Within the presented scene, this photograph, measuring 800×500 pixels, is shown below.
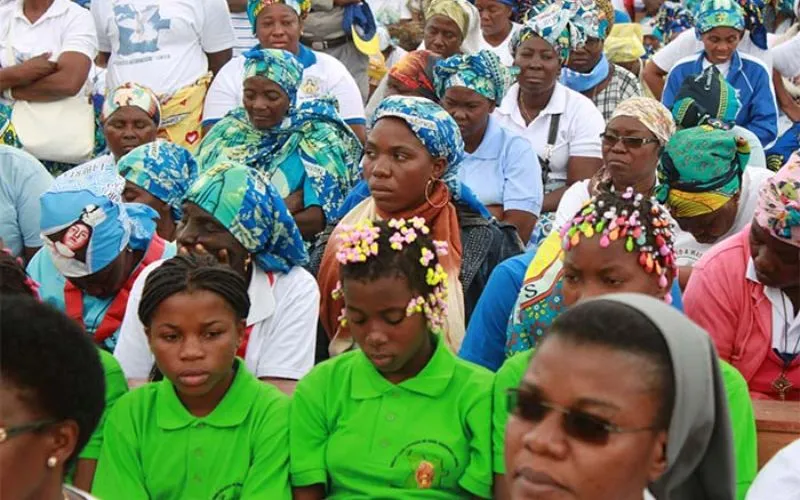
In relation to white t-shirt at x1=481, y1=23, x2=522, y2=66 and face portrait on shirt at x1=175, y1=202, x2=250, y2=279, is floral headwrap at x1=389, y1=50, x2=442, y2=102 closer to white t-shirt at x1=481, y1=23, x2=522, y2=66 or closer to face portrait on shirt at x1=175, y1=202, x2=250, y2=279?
white t-shirt at x1=481, y1=23, x2=522, y2=66

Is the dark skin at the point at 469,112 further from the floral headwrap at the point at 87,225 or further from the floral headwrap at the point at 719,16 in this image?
the floral headwrap at the point at 719,16

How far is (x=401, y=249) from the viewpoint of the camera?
4441 millimetres

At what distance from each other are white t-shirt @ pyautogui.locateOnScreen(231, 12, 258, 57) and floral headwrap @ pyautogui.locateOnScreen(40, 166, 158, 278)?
11.6ft

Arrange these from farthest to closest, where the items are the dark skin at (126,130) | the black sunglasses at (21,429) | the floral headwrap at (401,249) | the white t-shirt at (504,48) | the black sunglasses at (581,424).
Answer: the white t-shirt at (504,48) → the dark skin at (126,130) → the floral headwrap at (401,249) → the black sunglasses at (21,429) → the black sunglasses at (581,424)

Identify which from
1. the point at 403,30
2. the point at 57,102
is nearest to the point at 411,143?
the point at 57,102

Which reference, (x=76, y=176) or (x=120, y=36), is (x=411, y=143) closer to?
(x=76, y=176)

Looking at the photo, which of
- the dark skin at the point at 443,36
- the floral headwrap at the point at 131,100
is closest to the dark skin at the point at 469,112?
the floral headwrap at the point at 131,100

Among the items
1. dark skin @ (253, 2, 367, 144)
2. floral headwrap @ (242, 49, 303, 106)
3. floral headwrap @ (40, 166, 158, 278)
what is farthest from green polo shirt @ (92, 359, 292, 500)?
dark skin @ (253, 2, 367, 144)

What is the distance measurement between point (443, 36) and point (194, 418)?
494cm

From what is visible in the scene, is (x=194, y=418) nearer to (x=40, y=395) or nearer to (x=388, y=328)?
(x=388, y=328)

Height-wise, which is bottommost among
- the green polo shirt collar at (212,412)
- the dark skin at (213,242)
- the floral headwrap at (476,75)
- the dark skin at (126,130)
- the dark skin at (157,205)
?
the dark skin at (157,205)

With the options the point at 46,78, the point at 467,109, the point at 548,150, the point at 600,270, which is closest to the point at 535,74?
the point at 548,150

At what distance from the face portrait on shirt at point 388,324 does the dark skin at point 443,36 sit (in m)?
4.65

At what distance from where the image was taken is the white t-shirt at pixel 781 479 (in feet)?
10.3
